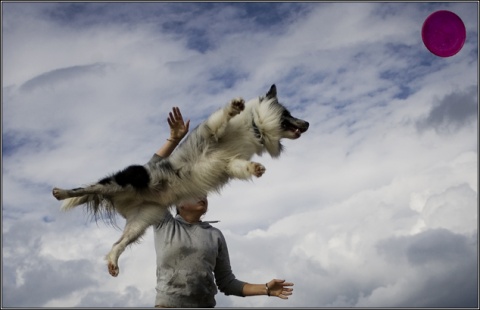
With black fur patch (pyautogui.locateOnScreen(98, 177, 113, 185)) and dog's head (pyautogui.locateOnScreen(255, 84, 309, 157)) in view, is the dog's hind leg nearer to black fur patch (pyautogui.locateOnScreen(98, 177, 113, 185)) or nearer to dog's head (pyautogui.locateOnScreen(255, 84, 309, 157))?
black fur patch (pyautogui.locateOnScreen(98, 177, 113, 185))

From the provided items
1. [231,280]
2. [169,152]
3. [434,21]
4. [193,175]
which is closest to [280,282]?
[231,280]

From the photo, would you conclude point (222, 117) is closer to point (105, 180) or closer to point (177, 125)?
point (177, 125)

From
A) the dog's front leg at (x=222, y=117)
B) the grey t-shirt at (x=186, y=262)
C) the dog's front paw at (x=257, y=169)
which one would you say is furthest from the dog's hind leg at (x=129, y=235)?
the dog's front paw at (x=257, y=169)

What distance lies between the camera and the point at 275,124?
18.8ft

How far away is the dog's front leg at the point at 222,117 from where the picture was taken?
16.9 ft

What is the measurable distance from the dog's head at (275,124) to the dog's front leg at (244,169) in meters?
0.57

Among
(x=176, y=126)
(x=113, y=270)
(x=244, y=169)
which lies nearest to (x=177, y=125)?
(x=176, y=126)

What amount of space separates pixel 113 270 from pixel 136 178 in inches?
35.6

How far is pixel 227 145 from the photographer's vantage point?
5.54 meters

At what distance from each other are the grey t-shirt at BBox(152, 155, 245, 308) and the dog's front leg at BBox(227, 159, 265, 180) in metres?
0.64

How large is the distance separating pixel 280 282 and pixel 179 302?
3.32 ft

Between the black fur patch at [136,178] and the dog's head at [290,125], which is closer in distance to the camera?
the black fur patch at [136,178]

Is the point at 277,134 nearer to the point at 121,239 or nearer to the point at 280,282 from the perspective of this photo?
the point at 280,282

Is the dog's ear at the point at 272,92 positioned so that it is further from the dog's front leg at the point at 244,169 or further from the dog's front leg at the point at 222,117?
the dog's front leg at the point at 244,169
